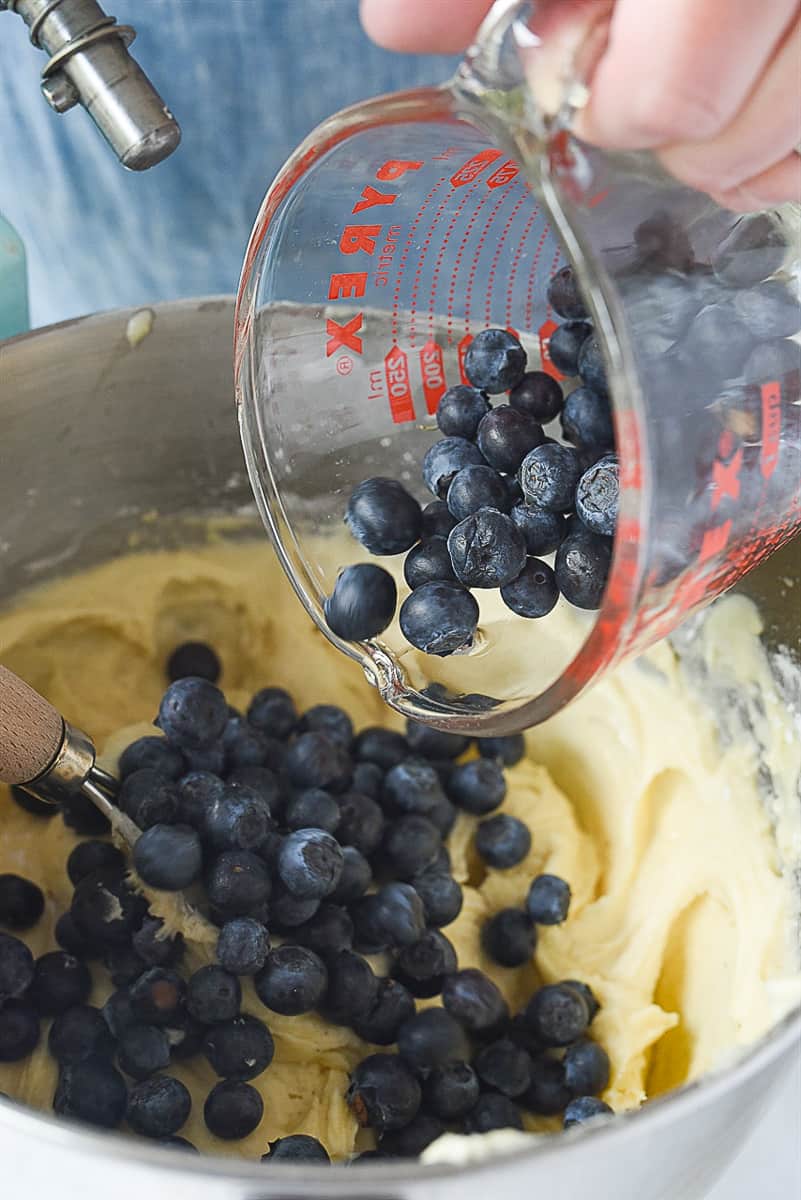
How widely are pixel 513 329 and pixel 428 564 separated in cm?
23

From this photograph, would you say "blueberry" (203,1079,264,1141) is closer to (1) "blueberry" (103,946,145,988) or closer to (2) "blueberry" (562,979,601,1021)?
(1) "blueberry" (103,946,145,988)

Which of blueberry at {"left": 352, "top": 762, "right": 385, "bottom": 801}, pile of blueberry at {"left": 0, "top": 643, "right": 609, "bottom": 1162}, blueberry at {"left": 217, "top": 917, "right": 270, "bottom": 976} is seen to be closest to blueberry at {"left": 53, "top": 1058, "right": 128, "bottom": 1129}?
pile of blueberry at {"left": 0, "top": 643, "right": 609, "bottom": 1162}

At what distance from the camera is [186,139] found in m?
1.27

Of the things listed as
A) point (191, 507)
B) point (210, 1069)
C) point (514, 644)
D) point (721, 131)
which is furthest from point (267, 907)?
point (721, 131)

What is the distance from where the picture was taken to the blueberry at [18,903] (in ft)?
3.19

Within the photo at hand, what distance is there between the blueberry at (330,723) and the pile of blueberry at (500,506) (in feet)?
0.81

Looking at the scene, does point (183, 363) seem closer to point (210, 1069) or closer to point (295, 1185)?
point (210, 1069)

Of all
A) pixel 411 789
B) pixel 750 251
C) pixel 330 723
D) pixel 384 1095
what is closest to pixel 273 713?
pixel 330 723

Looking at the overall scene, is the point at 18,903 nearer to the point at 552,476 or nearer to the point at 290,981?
the point at 290,981

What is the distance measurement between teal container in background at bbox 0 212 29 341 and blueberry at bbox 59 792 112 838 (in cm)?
48

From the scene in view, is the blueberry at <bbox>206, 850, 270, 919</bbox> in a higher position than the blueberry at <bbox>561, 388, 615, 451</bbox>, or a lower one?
lower

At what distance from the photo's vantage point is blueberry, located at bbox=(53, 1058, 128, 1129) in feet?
2.85

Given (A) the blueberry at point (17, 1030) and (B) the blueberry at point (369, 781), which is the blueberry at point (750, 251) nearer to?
(B) the blueberry at point (369, 781)

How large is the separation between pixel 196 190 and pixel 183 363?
1.06 feet
